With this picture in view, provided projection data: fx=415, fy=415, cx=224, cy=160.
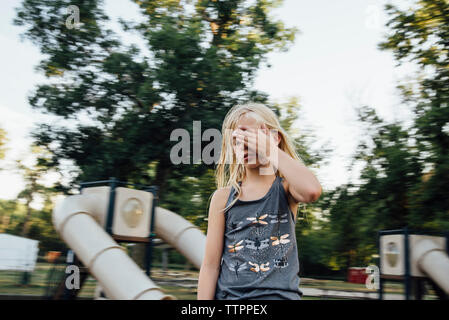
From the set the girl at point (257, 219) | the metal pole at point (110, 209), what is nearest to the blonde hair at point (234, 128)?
the girl at point (257, 219)

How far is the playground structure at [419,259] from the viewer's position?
941cm

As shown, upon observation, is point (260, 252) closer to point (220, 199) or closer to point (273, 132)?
point (220, 199)

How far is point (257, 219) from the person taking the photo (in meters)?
1.54

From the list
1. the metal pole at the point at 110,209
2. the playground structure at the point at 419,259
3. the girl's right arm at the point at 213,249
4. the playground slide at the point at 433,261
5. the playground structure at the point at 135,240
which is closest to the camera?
the girl's right arm at the point at 213,249

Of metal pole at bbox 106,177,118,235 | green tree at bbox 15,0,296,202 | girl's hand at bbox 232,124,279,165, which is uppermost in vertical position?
green tree at bbox 15,0,296,202

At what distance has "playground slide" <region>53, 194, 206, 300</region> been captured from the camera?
6629 mm

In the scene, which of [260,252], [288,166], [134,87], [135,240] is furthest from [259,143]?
[134,87]

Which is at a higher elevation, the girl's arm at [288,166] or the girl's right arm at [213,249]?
the girl's arm at [288,166]

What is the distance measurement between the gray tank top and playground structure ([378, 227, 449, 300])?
912cm

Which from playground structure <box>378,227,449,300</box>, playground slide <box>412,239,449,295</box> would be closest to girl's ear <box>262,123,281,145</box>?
playground structure <box>378,227,449,300</box>

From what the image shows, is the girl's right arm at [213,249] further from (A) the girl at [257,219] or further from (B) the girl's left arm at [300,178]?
(B) the girl's left arm at [300,178]

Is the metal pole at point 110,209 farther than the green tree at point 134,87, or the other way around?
the green tree at point 134,87

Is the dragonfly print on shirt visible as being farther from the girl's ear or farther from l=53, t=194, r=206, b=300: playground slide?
l=53, t=194, r=206, b=300: playground slide

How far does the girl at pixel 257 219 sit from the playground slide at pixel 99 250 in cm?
511
